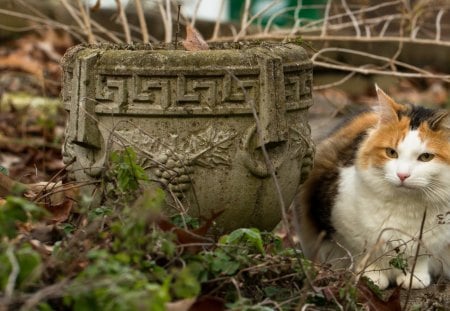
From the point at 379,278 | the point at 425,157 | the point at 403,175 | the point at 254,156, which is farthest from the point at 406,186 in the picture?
the point at 254,156

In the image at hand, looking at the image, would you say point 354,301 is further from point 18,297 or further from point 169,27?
point 169,27

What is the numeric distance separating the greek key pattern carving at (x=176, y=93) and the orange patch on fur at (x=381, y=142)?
0.71 metres

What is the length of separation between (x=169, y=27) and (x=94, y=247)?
8.69ft

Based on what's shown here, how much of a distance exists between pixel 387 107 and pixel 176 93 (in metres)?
1.00

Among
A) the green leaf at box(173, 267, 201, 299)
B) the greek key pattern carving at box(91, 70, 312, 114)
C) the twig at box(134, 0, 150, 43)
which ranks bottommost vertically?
the green leaf at box(173, 267, 201, 299)

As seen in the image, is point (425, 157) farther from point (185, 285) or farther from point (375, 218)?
point (185, 285)

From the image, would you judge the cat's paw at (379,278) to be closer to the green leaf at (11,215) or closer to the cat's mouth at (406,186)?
the cat's mouth at (406,186)

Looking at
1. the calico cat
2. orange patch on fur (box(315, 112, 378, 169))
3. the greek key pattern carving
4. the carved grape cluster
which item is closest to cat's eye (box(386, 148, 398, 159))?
the calico cat

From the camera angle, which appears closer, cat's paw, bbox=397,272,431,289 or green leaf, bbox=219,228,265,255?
green leaf, bbox=219,228,265,255

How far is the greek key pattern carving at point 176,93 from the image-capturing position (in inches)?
124

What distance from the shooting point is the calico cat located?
3.57 meters

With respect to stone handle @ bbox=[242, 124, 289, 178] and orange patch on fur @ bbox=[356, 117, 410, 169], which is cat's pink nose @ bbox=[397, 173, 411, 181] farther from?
stone handle @ bbox=[242, 124, 289, 178]

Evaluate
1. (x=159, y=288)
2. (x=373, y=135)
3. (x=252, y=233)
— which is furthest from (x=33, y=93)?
(x=159, y=288)

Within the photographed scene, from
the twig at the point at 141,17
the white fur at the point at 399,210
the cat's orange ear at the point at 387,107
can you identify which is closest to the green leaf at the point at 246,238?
the white fur at the point at 399,210
